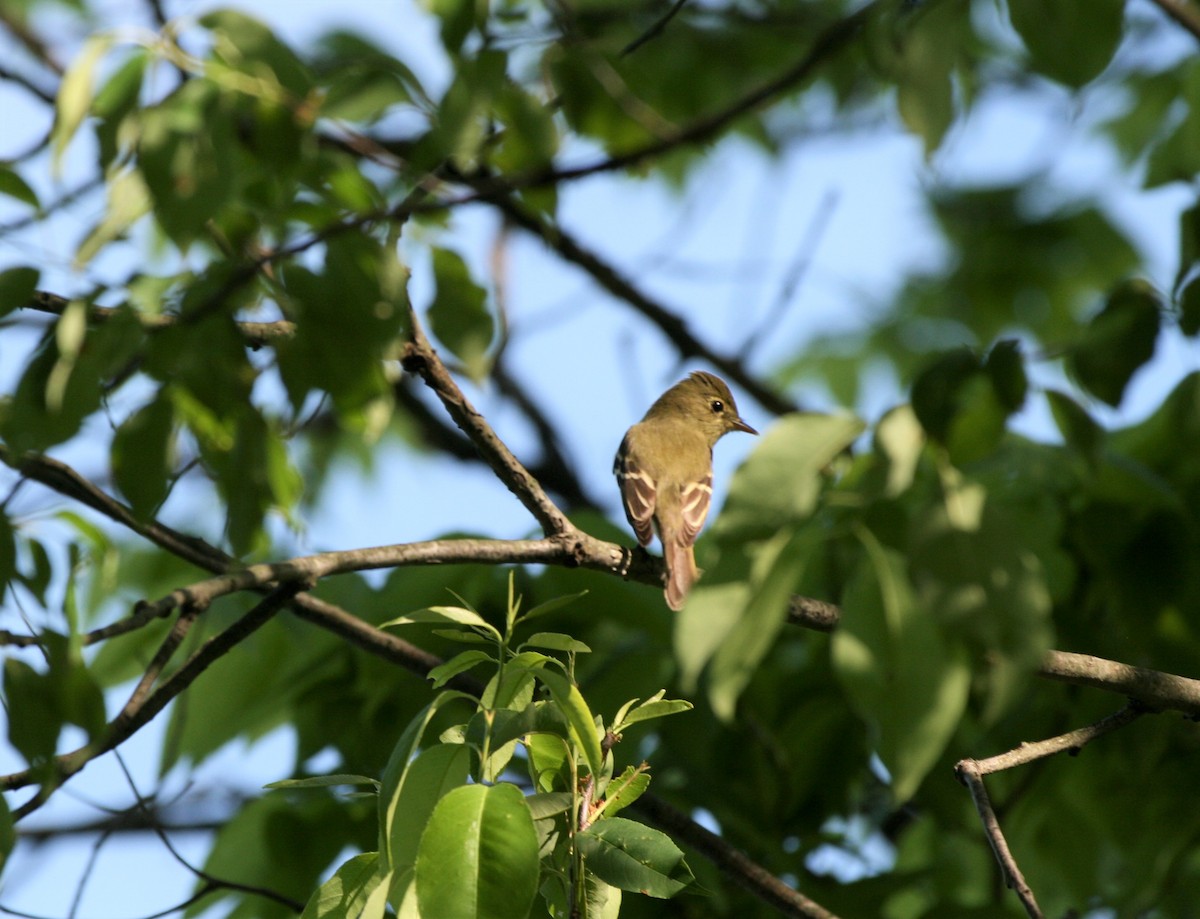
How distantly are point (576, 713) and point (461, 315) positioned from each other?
54.6 inches

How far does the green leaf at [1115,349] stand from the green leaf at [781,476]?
1.28 meters

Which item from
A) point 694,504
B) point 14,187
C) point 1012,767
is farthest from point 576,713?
point 694,504

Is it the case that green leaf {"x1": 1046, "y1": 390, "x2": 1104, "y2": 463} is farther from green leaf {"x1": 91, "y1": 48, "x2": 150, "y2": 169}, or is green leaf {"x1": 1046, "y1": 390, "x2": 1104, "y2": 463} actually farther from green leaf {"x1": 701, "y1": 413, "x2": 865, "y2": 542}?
green leaf {"x1": 91, "y1": 48, "x2": 150, "y2": 169}

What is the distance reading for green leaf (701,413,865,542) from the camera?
5.72ft

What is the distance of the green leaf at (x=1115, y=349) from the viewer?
2922 mm

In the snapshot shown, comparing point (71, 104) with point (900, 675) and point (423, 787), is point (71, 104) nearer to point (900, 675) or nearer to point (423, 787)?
point (423, 787)

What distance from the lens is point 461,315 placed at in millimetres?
3209

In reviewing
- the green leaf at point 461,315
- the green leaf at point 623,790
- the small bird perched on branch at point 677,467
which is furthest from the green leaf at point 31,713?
the small bird perched on branch at point 677,467

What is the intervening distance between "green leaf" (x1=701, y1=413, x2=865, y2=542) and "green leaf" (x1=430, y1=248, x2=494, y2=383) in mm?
1492

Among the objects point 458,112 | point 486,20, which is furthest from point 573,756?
point 486,20

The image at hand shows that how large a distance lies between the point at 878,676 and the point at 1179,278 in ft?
5.87

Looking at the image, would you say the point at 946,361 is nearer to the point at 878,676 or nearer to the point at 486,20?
the point at 878,676

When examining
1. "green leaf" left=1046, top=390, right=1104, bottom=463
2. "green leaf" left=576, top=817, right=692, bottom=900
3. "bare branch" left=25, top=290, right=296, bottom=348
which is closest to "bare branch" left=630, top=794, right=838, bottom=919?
"green leaf" left=576, top=817, right=692, bottom=900

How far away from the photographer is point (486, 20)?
11.2ft
